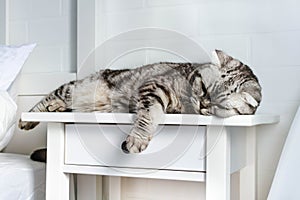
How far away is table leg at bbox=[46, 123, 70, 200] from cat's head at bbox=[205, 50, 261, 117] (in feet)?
1.36

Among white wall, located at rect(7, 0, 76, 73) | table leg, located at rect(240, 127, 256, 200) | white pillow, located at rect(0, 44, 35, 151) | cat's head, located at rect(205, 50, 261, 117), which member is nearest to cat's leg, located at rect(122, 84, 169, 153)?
cat's head, located at rect(205, 50, 261, 117)

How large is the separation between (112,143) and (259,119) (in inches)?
14.9

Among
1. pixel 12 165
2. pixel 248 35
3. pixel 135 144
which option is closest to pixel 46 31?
pixel 12 165

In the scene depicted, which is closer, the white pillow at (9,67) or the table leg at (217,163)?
the table leg at (217,163)

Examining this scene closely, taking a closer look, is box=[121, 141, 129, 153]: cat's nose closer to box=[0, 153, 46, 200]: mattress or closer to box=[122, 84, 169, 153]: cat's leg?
box=[122, 84, 169, 153]: cat's leg

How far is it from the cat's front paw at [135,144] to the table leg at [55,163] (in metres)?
0.23

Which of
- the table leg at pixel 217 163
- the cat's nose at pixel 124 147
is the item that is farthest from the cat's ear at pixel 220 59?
the cat's nose at pixel 124 147

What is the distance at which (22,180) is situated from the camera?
1136 millimetres

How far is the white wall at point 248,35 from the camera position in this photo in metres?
1.30

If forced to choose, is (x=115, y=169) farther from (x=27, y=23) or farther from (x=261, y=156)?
(x=27, y=23)

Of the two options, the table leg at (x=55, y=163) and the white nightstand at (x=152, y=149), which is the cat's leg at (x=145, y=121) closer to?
the white nightstand at (x=152, y=149)

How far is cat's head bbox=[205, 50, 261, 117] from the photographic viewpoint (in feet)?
3.06

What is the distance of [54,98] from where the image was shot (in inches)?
47.9

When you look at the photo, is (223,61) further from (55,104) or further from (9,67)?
(9,67)
